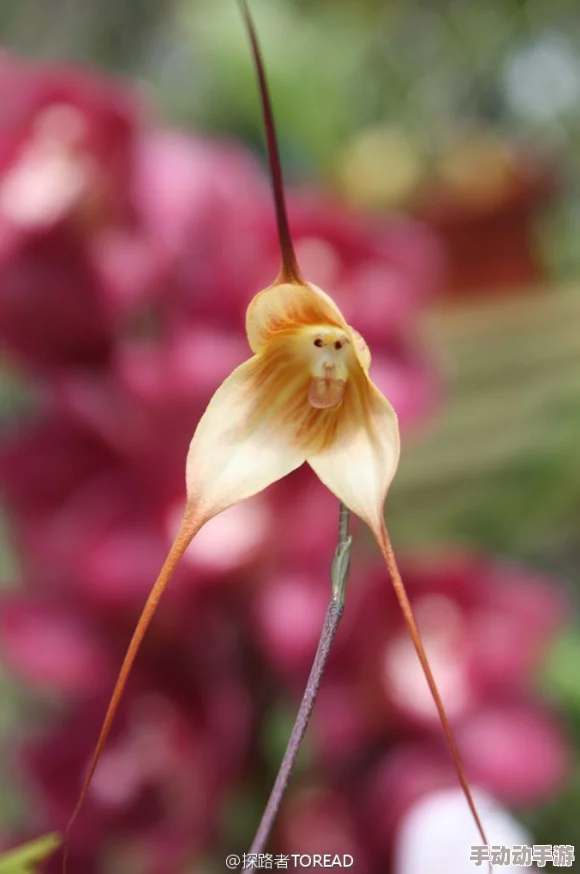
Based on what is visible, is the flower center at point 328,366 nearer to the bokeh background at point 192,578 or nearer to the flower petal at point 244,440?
the flower petal at point 244,440

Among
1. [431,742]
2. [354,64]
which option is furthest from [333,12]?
[431,742]

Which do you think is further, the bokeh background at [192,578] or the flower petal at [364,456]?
the bokeh background at [192,578]

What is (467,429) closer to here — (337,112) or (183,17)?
(337,112)

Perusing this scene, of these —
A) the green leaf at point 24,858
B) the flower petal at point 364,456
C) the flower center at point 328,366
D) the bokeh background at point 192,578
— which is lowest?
the green leaf at point 24,858

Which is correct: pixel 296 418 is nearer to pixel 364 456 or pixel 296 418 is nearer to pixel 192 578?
pixel 364 456

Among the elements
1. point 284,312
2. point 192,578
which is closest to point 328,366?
point 284,312

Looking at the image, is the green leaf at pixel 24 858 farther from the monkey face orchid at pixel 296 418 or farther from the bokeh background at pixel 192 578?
the bokeh background at pixel 192 578

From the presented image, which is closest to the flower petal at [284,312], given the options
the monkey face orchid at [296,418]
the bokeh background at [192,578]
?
the monkey face orchid at [296,418]

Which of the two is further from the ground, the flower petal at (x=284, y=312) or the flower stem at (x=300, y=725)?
the flower petal at (x=284, y=312)

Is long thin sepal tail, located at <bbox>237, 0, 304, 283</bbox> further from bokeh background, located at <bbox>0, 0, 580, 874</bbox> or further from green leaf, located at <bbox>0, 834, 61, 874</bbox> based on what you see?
bokeh background, located at <bbox>0, 0, 580, 874</bbox>
